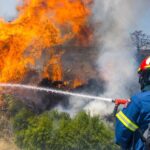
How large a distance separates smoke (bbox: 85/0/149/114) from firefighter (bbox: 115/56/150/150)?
15323 mm

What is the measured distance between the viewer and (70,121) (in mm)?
12391

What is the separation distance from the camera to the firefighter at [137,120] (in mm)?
3486

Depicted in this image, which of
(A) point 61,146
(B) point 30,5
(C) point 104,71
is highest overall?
(B) point 30,5

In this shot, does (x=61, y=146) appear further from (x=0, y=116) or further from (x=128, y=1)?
(x=128, y=1)

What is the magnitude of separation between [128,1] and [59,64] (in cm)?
410

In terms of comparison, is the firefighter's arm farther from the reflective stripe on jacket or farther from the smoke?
the smoke

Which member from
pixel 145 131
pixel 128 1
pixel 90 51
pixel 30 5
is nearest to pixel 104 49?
pixel 90 51

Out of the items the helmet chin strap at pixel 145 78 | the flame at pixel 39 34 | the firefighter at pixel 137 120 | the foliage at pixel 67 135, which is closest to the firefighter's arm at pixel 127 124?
the firefighter at pixel 137 120

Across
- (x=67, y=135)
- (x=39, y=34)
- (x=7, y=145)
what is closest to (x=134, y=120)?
(x=67, y=135)

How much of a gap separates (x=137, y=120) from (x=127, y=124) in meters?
0.09

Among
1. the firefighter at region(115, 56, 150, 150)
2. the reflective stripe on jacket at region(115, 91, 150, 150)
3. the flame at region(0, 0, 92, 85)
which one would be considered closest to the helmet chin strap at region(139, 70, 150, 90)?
the firefighter at region(115, 56, 150, 150)

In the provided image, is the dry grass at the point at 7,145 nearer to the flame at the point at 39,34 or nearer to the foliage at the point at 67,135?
the foliage at the point at 67,135

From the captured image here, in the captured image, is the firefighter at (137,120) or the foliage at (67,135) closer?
the firefighter at (137,120)

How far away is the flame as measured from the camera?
16453 millimetres
